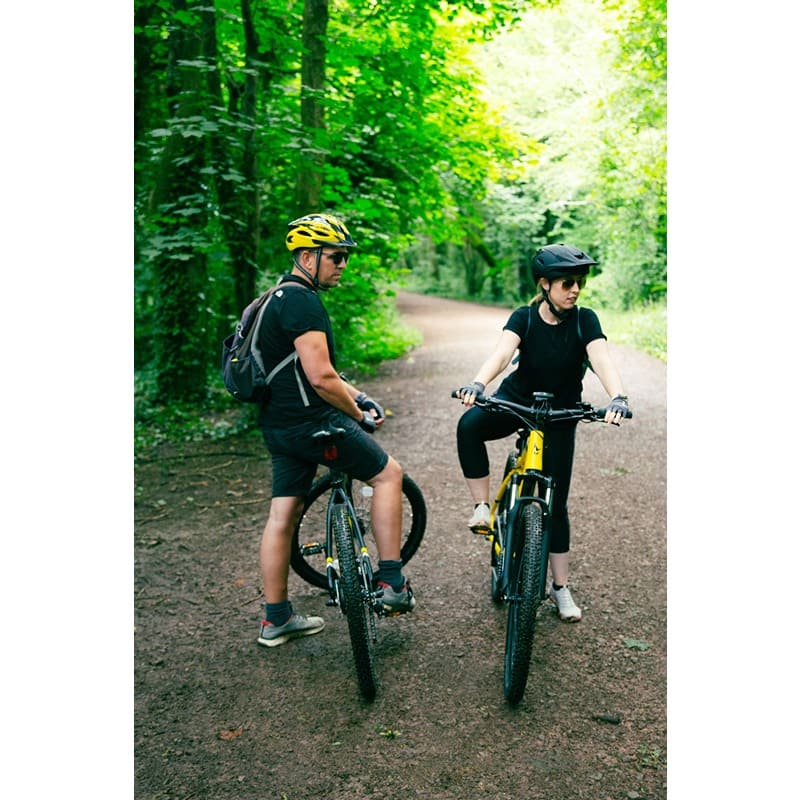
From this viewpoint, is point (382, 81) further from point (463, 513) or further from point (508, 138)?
point (463, 513)

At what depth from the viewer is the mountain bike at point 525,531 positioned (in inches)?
122

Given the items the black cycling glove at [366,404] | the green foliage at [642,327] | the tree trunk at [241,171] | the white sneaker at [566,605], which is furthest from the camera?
the green foliage at [642,327]

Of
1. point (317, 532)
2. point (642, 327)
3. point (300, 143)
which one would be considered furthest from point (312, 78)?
point (642, 327)

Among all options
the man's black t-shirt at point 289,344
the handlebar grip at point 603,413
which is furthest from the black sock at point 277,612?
the handlebar grip at point 603,413

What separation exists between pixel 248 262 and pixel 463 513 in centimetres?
358

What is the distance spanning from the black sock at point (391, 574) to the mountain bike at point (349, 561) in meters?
0.05

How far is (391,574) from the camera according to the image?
3.66 metres

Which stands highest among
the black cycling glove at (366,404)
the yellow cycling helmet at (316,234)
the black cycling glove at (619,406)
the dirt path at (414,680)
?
the yellow cycling helmet at (316,234)

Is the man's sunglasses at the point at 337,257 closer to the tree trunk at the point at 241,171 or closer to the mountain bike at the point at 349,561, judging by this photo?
the mountain bike at the point at 349,561

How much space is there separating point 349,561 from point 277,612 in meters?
0.76

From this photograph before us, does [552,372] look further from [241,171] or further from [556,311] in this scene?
[241,171]
